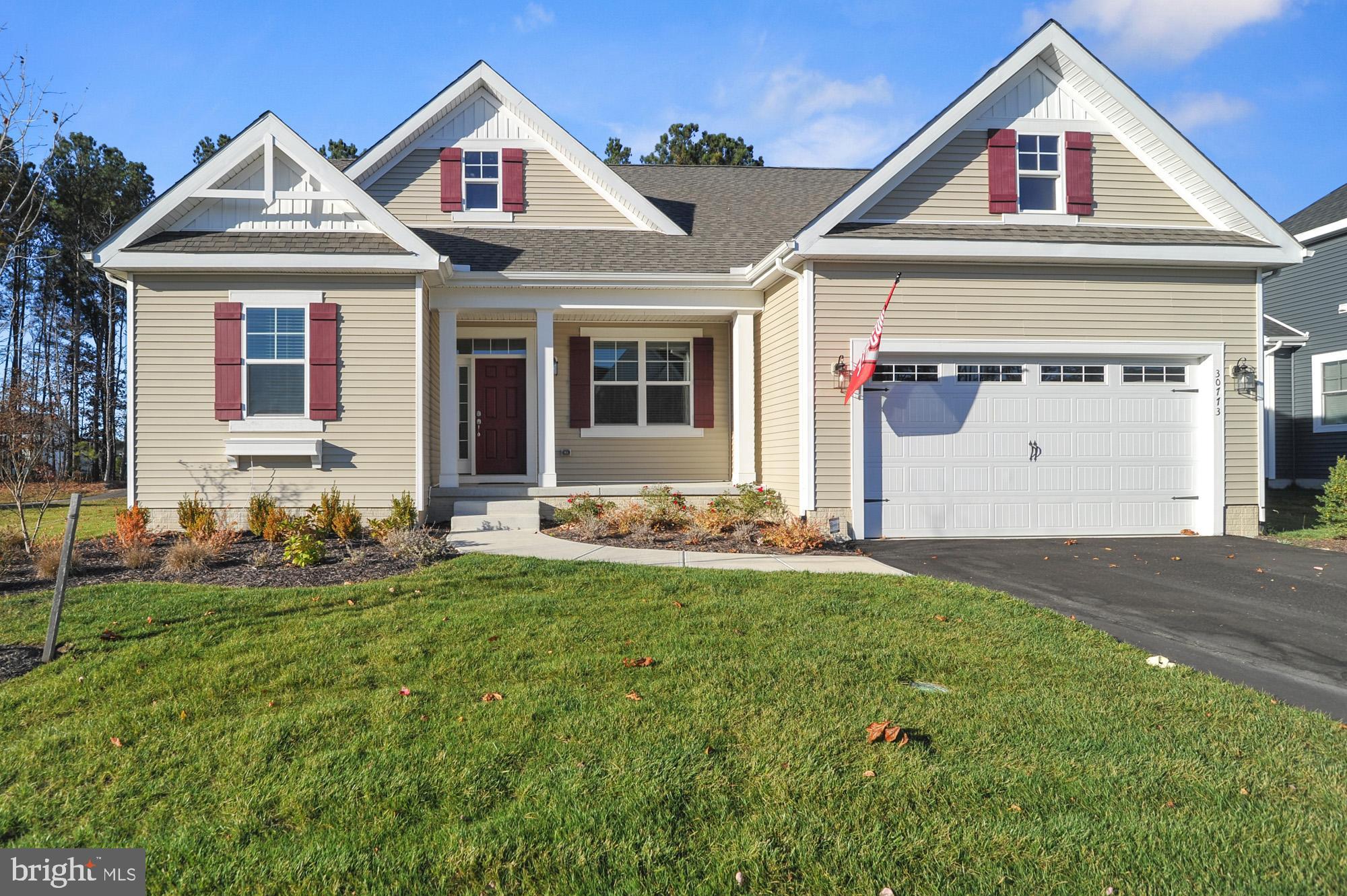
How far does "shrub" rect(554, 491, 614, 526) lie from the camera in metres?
10.3

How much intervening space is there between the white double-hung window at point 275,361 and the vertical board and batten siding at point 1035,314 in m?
6.82

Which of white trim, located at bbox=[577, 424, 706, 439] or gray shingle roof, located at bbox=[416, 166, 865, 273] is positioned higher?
gray shingle roof, located at bbox=[416, 166, 865, 273]

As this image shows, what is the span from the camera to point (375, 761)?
3.22m

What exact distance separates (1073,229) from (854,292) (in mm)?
3209

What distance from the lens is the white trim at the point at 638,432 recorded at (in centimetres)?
1281

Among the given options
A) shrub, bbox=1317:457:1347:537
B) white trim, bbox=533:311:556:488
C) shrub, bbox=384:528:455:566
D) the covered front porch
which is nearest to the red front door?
the covered front porch

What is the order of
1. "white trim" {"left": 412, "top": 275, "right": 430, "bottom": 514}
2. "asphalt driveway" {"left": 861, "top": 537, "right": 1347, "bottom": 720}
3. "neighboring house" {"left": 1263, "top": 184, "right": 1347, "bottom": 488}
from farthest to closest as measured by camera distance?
"neighboring house" {"left": 1263, "top": 184, "right": 1347, "bottom": 488} < "white trim" {"left": 412, "top": 275, "right": 430, "bottom": 514} < "asphalt driveway" {"left": 861, "top": 537, "right": 1347, "bottom": 720}

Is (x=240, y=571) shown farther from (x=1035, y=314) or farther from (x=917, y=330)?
(x=1035, y=314)

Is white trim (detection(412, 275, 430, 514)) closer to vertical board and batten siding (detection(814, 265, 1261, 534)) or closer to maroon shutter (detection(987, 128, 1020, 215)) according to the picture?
vertical board and batten siding (detection(814, 265, 1261, 534))

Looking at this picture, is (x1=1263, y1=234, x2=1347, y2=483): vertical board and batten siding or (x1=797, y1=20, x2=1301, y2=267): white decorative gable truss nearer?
(x1=797, y1=20, x2=1301, y2=267): white decorative gable truss

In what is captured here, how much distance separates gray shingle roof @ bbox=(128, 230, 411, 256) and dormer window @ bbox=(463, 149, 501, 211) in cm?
287

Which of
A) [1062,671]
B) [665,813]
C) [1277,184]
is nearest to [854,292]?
[1062,671]

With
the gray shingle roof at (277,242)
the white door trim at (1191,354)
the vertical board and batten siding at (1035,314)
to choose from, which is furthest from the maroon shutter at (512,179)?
the white door trim at (1191,354)

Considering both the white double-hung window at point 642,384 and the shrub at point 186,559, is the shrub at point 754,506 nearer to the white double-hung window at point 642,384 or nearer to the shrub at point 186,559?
the white double-hung window at point 642,384
